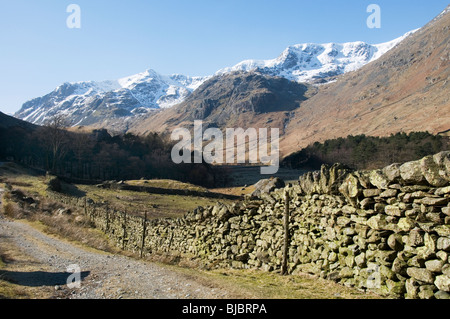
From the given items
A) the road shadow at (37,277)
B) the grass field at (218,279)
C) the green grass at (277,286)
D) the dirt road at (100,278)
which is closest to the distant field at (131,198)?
the grass field at (218,279)

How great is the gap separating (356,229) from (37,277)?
10360 millimetres

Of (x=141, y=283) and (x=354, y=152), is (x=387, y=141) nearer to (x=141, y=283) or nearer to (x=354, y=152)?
(x=354, y=152)

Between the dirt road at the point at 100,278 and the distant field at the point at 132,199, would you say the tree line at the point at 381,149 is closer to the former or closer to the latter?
the distant field at the point at 132,199

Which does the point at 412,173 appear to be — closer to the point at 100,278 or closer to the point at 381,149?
the point at 100,278

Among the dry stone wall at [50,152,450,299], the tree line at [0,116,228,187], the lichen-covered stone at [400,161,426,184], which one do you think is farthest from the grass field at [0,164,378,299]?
the tree line at [0,116,228,187]

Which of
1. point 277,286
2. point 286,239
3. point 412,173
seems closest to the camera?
point 412,173

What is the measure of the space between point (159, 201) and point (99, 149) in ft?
208

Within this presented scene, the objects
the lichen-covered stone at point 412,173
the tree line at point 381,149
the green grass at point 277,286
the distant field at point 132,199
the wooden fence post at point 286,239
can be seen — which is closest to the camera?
the lichen-covered stone at point 412,173

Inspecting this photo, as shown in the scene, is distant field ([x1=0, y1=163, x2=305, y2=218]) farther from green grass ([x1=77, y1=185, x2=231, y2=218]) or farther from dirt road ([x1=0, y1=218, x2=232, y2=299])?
dirt road ([x1=0, y1=218, x2=232, y2=299])

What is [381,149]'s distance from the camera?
90.3m

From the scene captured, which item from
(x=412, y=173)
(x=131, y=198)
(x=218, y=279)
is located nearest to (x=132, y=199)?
(x=131, y=198)

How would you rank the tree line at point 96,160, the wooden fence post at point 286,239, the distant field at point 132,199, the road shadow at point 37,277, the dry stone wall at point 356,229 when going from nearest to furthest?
the dry stone wall at point 356,229 → the road shadow at point 37,277 → the wooden fence post at point 286,239 → the distant field at point 132,199 → the tree line at point 96,160

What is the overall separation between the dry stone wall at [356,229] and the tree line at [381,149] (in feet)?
220

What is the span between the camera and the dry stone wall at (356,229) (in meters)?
6.08
